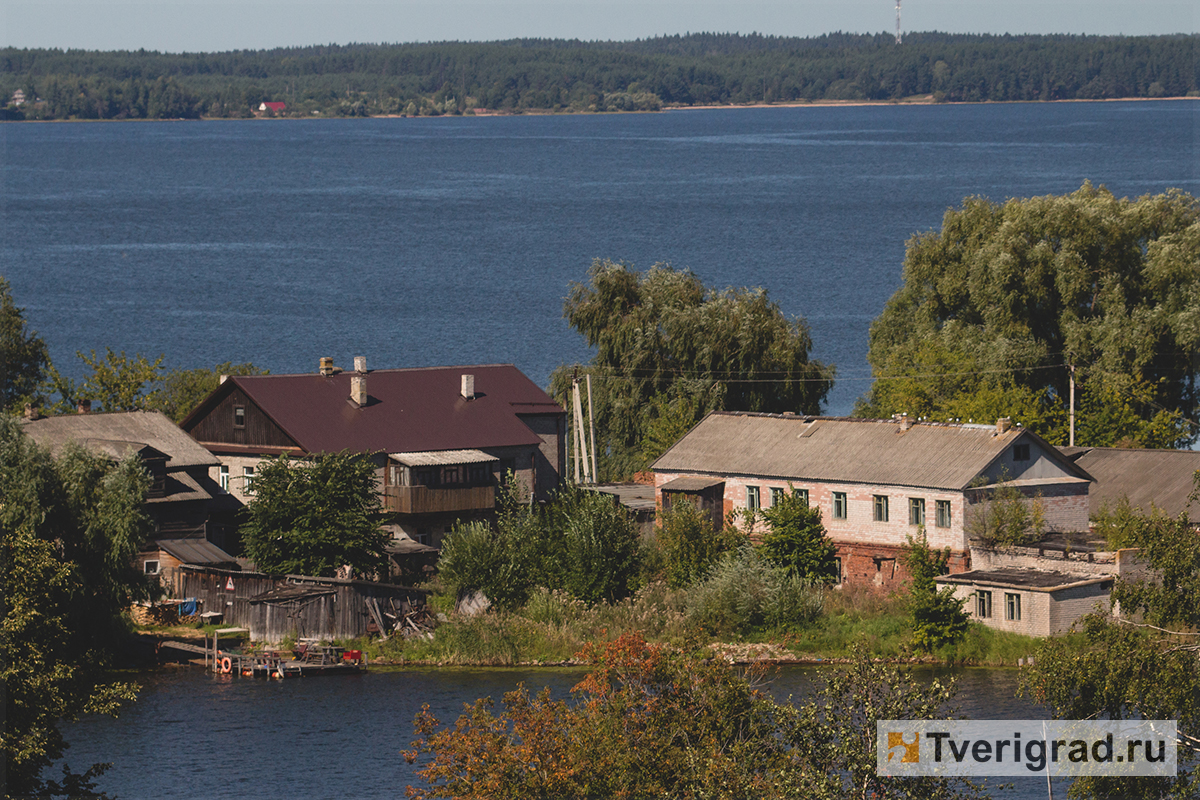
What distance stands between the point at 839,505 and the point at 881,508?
1557mm

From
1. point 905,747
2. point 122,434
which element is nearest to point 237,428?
point 122,434

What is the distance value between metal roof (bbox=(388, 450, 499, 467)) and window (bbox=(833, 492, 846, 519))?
1183 cm

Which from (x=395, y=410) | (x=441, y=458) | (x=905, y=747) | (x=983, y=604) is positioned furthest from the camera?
(x=395, y=410)

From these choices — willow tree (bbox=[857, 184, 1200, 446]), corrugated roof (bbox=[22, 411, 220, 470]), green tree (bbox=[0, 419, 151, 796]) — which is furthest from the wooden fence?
willow tree (bbox=[857, 184, 1200, 446])

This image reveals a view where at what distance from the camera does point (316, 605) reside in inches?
2106

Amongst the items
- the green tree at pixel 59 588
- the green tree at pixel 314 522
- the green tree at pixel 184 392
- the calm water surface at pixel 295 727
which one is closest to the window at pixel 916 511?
the calm water surface at pixel 295 727

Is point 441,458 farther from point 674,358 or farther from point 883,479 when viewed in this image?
point 674,358

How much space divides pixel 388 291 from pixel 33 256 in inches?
1671

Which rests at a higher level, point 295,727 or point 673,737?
point 673,737

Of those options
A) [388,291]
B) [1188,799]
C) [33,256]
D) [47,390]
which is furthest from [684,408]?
[33,256]

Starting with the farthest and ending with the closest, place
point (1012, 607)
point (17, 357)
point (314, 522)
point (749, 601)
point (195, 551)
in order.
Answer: point (17, 357), point (195, 551), point (314, 522), point (749, 601), point (1012, 607)

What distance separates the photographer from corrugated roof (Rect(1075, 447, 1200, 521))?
199ft

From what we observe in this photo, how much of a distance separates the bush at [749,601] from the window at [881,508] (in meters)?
3.89

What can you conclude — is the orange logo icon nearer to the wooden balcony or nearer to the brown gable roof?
the wooden balcony
